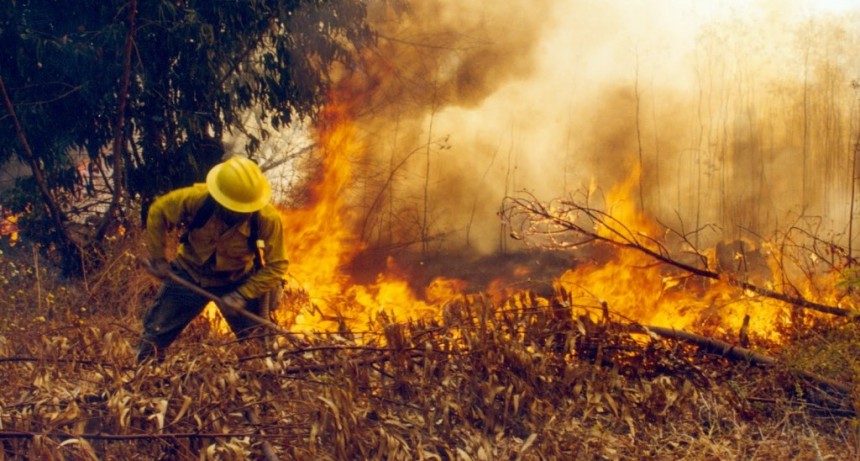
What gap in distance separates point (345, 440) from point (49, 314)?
4859mm

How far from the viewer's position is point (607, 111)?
10.1 metres

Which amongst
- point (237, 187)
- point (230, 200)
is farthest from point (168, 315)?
point (237, 187)

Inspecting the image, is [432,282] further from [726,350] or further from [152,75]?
[726,350]

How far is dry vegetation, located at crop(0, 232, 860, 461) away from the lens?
4.27m

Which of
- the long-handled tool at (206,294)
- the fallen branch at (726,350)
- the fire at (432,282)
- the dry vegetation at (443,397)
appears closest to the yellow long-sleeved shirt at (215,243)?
the long-handled tool at (206,294)

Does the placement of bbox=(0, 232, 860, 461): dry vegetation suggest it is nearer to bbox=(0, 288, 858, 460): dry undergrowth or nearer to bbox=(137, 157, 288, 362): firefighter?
bbox=(0, 288, 858, 460): dry undergrowth

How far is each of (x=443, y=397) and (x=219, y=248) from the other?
1864 millimetres

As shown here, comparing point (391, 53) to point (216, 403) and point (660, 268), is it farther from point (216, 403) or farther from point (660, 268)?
point (216, 403)

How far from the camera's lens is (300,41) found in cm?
869

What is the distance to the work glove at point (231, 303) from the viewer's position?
17.5 feet

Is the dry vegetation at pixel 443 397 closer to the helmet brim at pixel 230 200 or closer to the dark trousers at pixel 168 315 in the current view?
the dark trousers at pixel 168 315

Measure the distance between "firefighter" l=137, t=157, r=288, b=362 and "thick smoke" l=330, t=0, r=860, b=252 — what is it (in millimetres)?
4561

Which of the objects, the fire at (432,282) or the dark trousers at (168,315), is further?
the fire at (432,282)

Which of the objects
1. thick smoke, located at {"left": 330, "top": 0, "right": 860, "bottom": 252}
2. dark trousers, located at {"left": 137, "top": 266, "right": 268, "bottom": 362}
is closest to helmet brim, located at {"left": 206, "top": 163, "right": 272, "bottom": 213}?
dark trousers, located at {"left": 137, "top": 266, "right": 268, "bottom": 362}
